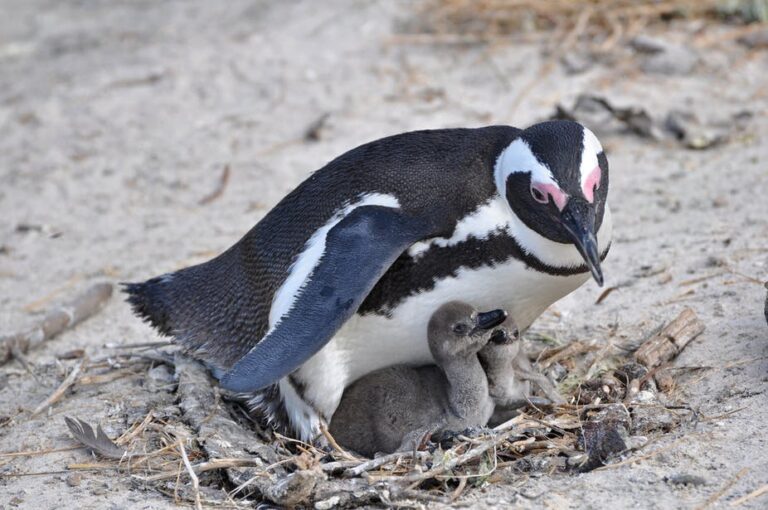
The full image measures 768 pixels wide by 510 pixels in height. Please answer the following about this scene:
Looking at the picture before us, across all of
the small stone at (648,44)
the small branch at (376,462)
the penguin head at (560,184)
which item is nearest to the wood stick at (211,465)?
the small branch at (376,462)

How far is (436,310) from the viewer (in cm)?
311

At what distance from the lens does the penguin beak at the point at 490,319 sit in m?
2.98

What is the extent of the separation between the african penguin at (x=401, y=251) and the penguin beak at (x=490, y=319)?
4.9 inches

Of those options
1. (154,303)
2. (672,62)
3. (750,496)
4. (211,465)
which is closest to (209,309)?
(154,303)

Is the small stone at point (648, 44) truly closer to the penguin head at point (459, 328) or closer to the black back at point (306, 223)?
the black back at point (306, 223)

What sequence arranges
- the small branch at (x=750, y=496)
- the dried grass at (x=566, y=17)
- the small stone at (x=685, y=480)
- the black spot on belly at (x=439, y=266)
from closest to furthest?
the small branch at (x=750, y=496), the small stone at (x=685, y=480), the black spot on belly at (x=439, y=266), the dried grass at (x=566, y=17)

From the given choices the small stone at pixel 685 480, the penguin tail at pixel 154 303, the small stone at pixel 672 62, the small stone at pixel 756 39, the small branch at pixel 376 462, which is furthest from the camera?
the small stone at pixel 756 39

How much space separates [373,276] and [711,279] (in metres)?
1.47

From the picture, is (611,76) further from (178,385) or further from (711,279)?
(178,385)

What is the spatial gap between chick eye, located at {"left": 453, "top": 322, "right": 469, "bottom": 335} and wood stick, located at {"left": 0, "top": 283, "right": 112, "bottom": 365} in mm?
1802

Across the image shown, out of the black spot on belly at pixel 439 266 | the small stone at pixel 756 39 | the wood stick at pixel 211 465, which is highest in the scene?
the black spot on belly at pixel 439 266

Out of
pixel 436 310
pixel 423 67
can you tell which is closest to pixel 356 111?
pixel 423 67

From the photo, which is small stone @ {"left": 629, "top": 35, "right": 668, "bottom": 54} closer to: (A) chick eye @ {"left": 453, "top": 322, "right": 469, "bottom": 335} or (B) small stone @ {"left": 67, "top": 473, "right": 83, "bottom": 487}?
(A) chick eye @ {"left": 453, "top": 322, "right": 469, "bottom": 335}

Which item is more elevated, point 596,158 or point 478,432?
point 596,158
